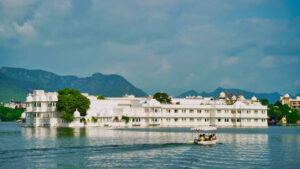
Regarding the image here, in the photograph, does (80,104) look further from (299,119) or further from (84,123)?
(299,119)

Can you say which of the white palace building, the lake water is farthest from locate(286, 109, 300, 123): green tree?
the lake water

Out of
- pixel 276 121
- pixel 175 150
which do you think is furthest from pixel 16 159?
pixel 276 121

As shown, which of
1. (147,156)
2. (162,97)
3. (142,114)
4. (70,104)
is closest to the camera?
(147,156)

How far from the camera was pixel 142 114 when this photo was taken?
105m

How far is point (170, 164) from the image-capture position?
3297cm

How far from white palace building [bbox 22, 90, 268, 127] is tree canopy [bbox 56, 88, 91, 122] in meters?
1.79

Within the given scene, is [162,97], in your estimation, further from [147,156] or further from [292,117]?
[147,156]

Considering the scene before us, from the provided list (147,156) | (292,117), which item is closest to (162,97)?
(292,117)

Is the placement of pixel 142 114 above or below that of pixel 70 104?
below

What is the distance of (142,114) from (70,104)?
20.0 meters

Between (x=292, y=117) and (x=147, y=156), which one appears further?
(x=292, y=117)

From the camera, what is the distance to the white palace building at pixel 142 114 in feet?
323

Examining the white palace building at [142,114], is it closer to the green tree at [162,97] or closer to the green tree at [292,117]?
the green tree at [162,97]

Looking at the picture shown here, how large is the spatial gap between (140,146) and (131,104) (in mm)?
70350
